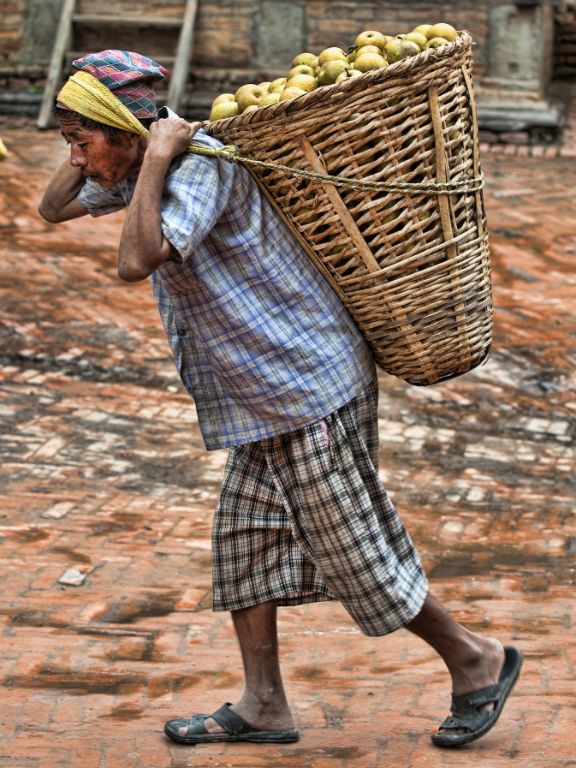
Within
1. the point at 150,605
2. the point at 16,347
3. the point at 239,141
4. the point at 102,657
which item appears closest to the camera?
the point at 239,141

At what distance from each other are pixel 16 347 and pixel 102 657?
352 centimetres

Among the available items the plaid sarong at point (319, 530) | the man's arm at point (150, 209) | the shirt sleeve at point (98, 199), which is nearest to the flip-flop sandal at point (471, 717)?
the plaid sarong at point (319, 530)

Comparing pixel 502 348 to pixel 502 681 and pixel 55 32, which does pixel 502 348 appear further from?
pixel 55 32

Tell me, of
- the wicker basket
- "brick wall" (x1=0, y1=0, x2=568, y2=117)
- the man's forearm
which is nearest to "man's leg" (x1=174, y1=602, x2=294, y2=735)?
the wicker basket

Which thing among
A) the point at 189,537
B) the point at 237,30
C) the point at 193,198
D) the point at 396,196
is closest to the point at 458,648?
the point at 396,196

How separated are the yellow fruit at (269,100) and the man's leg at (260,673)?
1257 millimetres

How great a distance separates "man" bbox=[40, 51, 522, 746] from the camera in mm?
2855

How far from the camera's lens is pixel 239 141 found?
2926 mm

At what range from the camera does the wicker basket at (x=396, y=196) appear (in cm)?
289

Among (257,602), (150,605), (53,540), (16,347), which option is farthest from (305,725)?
(16,347)

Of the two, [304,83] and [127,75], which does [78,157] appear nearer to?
[127,75]

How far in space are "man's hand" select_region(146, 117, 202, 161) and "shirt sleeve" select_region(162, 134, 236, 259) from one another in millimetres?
41

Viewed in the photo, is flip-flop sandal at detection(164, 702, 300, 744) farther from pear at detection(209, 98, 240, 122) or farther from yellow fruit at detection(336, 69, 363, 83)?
yellow fruit at detection(336, 69, 363, 83)

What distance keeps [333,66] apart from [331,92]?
143mm
